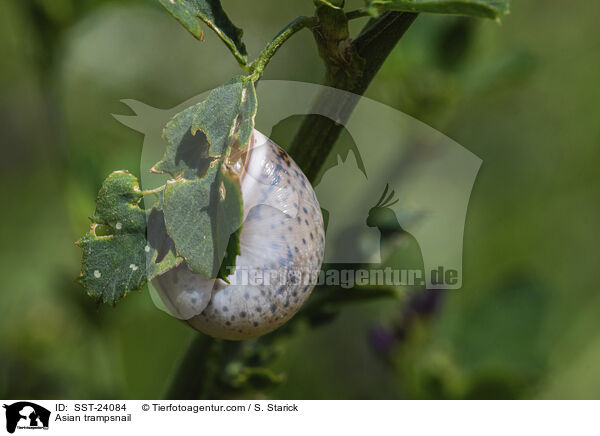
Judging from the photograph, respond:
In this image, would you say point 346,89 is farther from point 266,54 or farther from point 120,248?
point 120,248

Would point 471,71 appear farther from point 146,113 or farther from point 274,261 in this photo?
point 274,261

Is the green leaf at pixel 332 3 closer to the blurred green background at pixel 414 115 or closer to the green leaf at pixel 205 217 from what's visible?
the green leaf at pixel 205 217

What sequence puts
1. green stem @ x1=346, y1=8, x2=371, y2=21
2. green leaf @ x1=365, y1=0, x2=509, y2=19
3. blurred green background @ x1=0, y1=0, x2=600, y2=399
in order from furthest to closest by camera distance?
blurred green background @ x1=0, y1=0, x2=600, y2=399
green stem @ x1=346, y1=8, x2=371, y2=21
green leaf @ x1=365, y1=0, x2=509, y2=19

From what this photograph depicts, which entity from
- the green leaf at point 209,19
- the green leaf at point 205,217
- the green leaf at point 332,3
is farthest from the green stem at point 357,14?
the green leaf at point 205,217

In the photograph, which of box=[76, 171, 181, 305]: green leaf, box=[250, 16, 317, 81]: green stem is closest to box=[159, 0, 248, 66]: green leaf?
box=[250, 16, 317, 81]: green stem

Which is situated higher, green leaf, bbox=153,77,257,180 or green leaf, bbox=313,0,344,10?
green leaf, bbox=313,0,344,10

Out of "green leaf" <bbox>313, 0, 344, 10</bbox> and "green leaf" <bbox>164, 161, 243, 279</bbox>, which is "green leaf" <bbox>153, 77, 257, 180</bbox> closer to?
"green leaf" <bbox>164, 161, 243, 279</bbox>

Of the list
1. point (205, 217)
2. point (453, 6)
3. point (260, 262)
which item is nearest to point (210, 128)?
point (205, 217)
